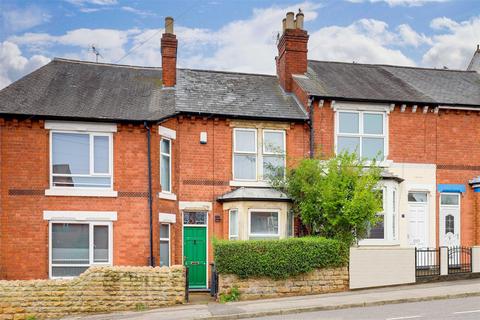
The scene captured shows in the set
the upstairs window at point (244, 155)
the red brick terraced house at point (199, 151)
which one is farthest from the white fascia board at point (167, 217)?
the upstairs window at point (244, 155)

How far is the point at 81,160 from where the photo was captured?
1909 cm

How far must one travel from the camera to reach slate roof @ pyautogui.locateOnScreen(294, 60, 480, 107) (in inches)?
871

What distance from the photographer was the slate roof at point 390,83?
871 inches

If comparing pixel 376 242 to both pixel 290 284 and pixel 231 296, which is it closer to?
pixel 290 284

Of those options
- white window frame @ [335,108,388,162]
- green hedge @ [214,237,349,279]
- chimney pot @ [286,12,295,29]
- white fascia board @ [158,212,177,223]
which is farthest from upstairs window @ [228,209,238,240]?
chimney pot @ [286,12,295,29]

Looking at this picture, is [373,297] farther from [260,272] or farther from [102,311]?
[102,311]

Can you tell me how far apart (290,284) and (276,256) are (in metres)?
0.99

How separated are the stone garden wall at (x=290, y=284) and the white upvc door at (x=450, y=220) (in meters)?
6.54

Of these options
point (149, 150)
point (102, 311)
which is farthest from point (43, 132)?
point (102, 311)

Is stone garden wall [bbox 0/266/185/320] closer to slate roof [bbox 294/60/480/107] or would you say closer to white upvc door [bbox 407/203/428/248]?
slate roof [bbox 294/60/480/107]

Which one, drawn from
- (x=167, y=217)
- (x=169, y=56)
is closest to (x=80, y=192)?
(x=167, y=217)

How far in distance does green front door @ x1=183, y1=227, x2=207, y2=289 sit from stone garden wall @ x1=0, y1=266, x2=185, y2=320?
12.1 ft

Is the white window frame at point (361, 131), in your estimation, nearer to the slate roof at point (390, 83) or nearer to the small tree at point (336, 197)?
the slate roof at point (390, 83)

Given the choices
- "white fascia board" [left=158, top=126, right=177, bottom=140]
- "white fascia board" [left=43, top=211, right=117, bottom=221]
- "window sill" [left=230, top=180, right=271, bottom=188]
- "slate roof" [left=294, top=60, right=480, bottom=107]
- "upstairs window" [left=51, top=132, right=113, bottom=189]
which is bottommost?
"white fascia board" [left=43, top=211, right=117, bottom=221]
